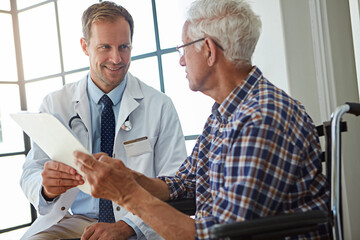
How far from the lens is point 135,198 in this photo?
3.70 feet

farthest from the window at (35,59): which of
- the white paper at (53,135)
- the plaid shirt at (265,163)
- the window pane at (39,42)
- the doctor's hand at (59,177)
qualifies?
the plaid shirt at (265,163)

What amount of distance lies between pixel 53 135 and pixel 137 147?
2.15 ft

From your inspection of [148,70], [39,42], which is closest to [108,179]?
[148,70]

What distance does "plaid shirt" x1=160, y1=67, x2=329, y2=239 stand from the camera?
0.95 m

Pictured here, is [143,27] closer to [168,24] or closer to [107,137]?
[168,24]

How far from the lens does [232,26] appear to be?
122 cm

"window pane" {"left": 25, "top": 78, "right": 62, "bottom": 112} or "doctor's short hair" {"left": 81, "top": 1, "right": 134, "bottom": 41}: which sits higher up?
"doctor's short hair" {"left": 81, "top": 1, "right": 134, "bottom": 41}

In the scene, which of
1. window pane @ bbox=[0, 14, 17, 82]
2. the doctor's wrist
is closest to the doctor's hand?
the doctor's wrist

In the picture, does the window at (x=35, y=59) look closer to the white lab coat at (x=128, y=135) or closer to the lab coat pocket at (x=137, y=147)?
the white lab coat at (x=128, y=135)

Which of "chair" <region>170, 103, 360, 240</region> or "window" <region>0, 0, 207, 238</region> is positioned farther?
"window" <region>0, 0, 207, 238</region>

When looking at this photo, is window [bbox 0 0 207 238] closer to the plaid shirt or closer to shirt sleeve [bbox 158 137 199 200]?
shirt sleeve [bbox 158 137 199 200]

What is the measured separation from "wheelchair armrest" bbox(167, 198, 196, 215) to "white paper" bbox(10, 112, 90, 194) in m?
0.32

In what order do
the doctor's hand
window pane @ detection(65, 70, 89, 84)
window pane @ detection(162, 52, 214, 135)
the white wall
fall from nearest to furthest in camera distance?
the doctor's hand → the white wall → window pane @ detection(162, 52, 214, 135) → window pane @ detection(65, 70, 89, 84)

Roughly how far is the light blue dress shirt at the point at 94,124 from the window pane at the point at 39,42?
170 cm
